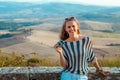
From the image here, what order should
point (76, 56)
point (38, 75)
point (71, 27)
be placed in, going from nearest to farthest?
point (76, 56)
point (71, 27)
point (38, 75)

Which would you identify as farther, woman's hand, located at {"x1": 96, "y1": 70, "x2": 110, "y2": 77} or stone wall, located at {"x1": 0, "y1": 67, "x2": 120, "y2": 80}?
stone wall, located at {"x1": 0, "y1": 67, "x2": 120, "y2": 80}

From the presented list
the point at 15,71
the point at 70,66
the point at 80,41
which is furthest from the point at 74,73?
the point at 15,71

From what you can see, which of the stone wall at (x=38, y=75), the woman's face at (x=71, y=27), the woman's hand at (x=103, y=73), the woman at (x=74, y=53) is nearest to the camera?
the woman at (x=74, y=53)

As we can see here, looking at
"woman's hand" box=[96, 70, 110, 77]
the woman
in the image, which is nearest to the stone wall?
"woman's hand" box=[96, 70, 110, 77]

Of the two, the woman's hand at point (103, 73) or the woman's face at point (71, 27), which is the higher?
the woman's face at point (71, 27)

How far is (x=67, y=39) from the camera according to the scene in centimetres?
428

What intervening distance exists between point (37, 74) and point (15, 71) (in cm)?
39

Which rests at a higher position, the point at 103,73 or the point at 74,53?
the point at 74,53

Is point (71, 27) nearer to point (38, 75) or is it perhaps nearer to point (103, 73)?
point (103, 73)

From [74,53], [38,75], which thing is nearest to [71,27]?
[74,53]

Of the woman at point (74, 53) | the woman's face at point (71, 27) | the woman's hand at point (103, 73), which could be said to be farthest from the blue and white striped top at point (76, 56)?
the woman's hand at point (103, 73)

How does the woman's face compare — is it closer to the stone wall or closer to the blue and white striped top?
the blue and white striped top

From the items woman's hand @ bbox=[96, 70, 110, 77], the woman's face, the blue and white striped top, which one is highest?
the woman's face

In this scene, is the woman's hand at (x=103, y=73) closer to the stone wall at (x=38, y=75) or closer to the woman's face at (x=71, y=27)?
the stone wall at (x=38, y=75)
